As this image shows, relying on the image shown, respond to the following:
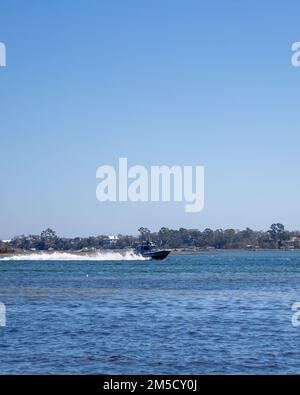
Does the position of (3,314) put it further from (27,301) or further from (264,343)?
(264,343)

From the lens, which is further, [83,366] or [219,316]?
[219,316]

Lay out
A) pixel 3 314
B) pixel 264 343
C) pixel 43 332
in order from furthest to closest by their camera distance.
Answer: pixel 3 314 < pixel 43 332 < pixel 264 343

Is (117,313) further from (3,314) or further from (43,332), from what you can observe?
(43,332)

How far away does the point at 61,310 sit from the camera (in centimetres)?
5175

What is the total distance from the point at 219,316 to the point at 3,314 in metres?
13.3

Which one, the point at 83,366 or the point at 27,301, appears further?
the point at 27,301

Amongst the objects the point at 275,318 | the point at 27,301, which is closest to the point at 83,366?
the point at 275,318

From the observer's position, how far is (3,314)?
47938 mm
